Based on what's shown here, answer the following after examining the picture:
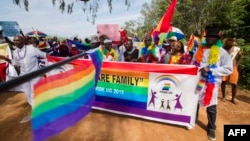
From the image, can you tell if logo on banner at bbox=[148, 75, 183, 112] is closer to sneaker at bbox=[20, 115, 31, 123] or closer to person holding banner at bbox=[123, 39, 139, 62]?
person holding banner at bbox=[123, 39, 139, 62]

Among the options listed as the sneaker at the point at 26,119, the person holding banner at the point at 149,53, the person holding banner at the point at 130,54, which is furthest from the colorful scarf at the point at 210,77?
the sneaker at the point at 26,119

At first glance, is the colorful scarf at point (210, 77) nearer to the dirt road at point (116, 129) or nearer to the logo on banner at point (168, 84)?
the logo on banner at point (168, 84)

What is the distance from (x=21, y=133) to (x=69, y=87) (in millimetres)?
3301

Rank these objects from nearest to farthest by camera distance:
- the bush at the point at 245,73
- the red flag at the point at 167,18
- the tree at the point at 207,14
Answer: the red flag at the point at 167,18, the bush at the point at 245,73, the tree at the point at 207,14

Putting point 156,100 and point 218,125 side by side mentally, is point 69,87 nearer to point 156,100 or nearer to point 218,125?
point 156,100

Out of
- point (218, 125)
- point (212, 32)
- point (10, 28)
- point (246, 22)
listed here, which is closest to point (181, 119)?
point (218, 125)

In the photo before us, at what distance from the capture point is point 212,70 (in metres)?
4.11

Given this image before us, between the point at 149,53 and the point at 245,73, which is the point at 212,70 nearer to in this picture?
the point at 149,53

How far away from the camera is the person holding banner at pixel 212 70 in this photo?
410 centimetres

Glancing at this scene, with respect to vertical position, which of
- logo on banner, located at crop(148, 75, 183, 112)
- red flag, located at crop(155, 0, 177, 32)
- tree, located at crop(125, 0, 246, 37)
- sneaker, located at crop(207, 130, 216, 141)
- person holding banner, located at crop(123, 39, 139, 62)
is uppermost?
tree, located at crop(125, 0, 246, 37)

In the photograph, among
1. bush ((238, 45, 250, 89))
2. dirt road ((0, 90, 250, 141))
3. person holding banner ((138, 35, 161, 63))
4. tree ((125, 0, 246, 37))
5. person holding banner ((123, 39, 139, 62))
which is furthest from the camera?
tree ((125, 0, 246, 37))

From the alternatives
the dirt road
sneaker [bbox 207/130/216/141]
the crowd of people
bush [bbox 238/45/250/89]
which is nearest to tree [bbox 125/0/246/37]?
bush [bbox 238/45/250/89]

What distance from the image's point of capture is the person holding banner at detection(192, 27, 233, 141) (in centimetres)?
410

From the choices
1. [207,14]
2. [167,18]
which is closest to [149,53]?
[167,18]
